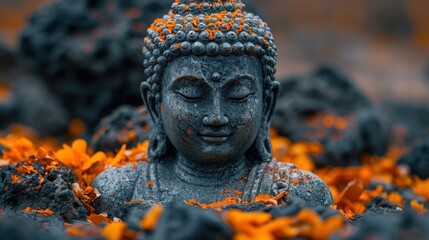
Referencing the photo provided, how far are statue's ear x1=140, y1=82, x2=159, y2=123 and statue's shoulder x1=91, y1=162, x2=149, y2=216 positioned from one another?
0.36m

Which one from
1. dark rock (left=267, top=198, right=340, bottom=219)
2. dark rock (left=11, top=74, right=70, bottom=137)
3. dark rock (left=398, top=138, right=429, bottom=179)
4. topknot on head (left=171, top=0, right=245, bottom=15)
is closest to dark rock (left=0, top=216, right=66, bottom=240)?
dark rock (left=267, top=198, right=340, bottom=219)

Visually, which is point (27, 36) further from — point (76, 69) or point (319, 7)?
point (319, 7)

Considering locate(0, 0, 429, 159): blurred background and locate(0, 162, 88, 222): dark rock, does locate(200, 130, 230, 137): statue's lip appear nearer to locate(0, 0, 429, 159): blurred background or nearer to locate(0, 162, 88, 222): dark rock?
locate(0, 162, 88, 222): dark rock

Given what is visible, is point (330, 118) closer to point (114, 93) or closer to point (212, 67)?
point (114, 93)

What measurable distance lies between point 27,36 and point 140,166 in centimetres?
421

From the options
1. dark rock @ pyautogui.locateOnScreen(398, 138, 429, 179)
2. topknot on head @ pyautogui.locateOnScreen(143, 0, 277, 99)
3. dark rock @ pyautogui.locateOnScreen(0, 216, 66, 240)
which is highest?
topknot on head @ pyautogui.locateOnScreen(143, 0, 277, 99)

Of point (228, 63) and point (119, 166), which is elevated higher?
point (228, 63)

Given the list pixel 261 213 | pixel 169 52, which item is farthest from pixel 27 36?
pixel 261 213

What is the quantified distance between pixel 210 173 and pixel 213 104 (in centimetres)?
58

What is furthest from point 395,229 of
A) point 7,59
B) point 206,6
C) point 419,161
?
point 7,59

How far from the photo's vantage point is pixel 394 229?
307cm

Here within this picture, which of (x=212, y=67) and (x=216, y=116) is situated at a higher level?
(x=212, y=67)

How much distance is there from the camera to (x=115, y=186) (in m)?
4.84

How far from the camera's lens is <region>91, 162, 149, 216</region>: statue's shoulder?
15.7 ft
